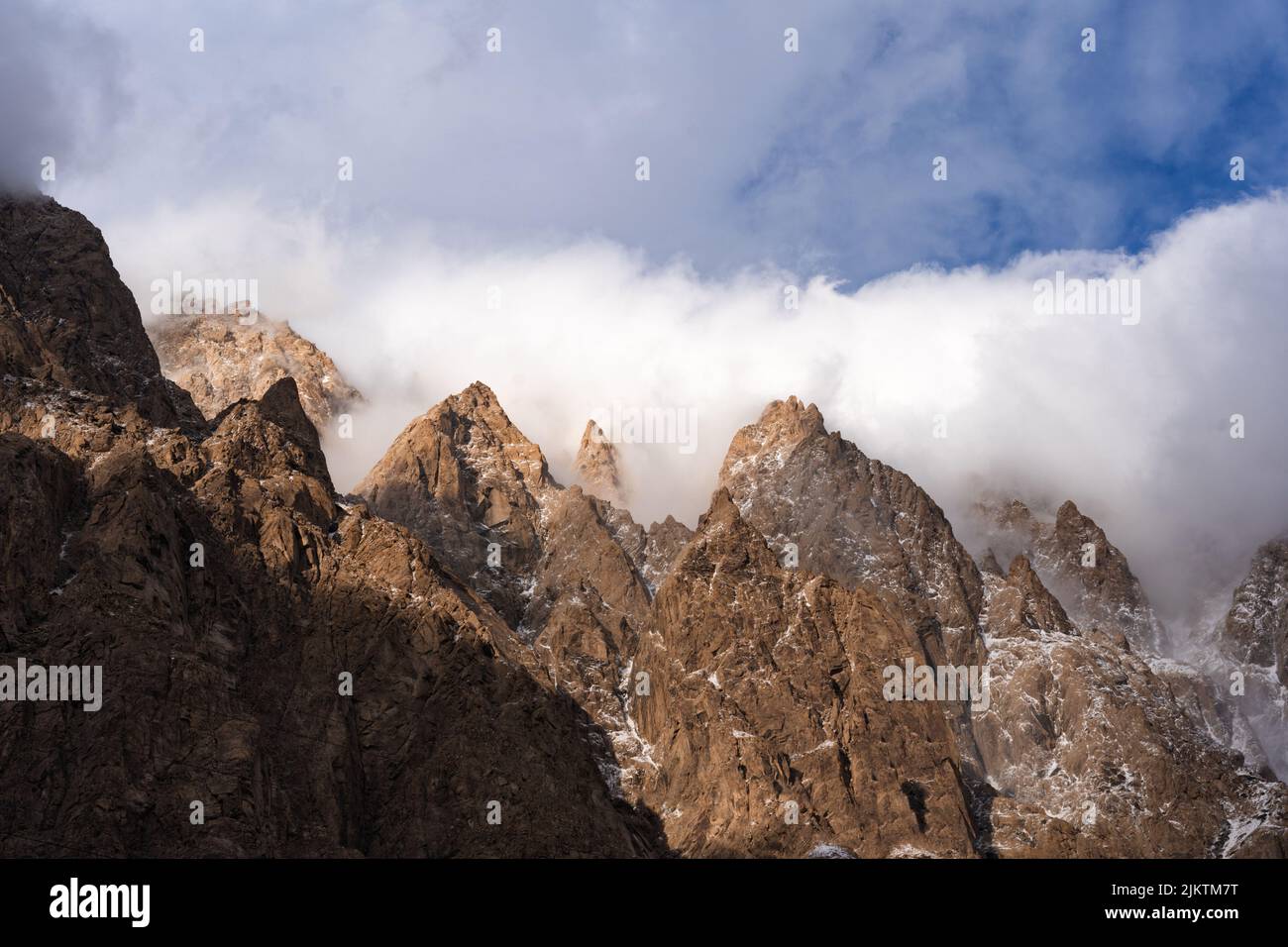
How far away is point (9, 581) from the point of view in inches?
5842

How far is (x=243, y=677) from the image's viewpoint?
545 feet

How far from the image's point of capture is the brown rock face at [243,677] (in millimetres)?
137250

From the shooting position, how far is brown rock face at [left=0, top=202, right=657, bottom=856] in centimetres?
13725

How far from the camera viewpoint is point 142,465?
167125mm

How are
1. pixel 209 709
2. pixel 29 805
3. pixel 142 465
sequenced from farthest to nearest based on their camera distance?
pixel 142 465
pixel 209 709
pixel 29 805
